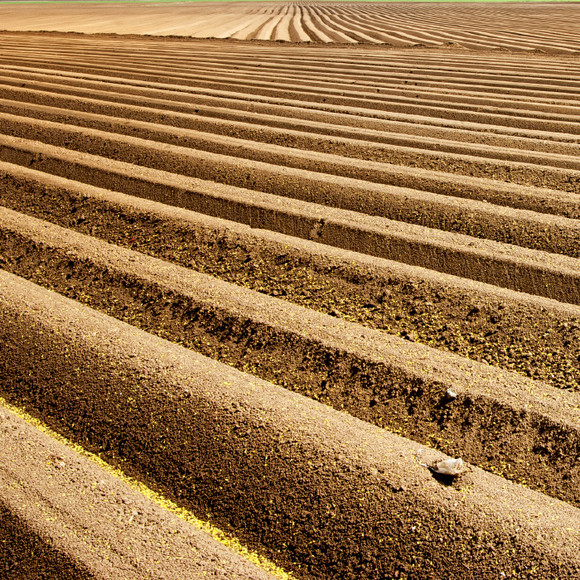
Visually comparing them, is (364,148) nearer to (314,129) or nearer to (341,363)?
(314,129)

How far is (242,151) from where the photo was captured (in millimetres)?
3533

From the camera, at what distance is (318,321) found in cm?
209

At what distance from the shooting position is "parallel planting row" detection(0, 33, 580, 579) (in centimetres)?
142

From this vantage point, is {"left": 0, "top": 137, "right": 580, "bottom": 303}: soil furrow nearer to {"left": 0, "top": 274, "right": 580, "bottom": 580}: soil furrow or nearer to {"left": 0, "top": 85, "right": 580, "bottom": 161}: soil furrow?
{"left": 0, "top": 85, "right": 580, "bottom": 161}: soil furrow

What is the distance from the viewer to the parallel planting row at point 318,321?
1.42m

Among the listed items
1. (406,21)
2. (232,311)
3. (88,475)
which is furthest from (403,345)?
(406,21)

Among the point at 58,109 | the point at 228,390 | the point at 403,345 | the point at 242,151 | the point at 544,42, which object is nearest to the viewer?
the point at 228,390

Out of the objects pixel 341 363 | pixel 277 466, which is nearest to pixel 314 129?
pixel 341 363

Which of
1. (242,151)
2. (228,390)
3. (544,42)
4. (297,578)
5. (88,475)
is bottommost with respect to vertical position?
(297,578)

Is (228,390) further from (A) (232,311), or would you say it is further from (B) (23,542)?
(B) (23,542)

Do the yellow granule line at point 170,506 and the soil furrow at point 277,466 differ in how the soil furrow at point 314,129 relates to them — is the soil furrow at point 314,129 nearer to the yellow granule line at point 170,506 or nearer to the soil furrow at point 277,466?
the soil furrow at point 277,466

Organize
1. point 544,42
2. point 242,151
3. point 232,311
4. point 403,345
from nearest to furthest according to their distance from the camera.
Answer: point 403,345, point 232,311, point 242,151, point 544,42

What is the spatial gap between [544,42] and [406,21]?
5.72 m

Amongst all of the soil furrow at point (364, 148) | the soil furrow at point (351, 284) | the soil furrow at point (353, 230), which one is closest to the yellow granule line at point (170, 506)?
the soil furrow at point (351, 284)
